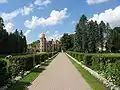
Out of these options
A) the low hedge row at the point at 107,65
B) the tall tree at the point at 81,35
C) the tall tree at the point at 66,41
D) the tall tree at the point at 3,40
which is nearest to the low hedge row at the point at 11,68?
the low hedge row at the point at 107,65

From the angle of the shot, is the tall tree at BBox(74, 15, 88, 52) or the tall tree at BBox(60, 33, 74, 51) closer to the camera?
the tall tree at BBox(74, 15, 88, 52)

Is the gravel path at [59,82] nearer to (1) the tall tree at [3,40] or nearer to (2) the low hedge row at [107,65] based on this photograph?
(2) the low hedge row at [107,65]

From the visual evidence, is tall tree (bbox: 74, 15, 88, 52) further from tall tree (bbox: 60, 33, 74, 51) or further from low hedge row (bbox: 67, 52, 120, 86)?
low hedge row (bbox: 67, 52, 120, 86)

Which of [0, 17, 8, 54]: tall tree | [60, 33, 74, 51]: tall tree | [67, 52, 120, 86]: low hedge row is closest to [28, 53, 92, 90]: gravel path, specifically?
[67, 52, 120, 86]: low hedge row

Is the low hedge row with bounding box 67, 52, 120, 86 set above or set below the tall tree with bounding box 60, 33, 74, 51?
below

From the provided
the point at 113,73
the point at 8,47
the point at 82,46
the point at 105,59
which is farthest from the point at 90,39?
the point at 113,73

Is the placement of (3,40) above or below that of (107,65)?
above

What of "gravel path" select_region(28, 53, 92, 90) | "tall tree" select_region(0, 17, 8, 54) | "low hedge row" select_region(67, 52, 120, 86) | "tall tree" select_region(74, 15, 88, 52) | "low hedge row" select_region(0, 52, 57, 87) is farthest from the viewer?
"tall tree" select_region(74, 15, 88, 52)

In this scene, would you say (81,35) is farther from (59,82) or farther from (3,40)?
(59,82)

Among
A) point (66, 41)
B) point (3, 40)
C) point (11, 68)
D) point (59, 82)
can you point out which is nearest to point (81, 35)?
point (3, 40)

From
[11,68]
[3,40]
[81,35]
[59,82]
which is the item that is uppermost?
[81,35]

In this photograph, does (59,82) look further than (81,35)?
No

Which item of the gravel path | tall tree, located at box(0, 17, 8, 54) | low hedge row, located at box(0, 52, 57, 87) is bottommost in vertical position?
the gravel path

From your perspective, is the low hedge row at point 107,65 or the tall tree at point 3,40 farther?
the tall tree at point 3,40
